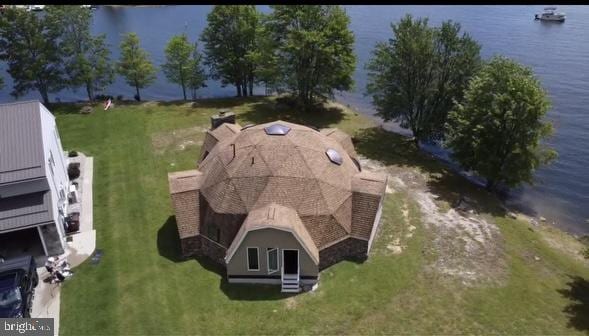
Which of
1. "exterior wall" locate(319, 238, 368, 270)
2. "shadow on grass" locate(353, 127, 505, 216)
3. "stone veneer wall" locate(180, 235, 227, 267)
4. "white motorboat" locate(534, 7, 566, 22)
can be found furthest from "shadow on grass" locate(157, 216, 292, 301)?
"white motorboat" locate(534, 7, 566, 22)

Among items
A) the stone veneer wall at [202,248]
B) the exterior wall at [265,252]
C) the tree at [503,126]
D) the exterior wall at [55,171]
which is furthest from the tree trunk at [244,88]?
the exterior wall at [265,252]

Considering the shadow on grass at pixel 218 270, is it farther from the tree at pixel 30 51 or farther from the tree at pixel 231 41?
the tree at pixel 30 51

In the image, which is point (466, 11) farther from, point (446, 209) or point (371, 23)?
point (446, 209)

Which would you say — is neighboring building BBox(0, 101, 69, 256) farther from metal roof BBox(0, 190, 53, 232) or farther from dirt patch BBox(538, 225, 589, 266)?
dirt patch BBox(538, 225, 589, 266)

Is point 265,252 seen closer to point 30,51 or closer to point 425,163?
point 425,163

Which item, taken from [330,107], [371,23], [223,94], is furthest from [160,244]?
[371,23]

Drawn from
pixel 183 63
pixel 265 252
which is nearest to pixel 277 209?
pixel 265 252
